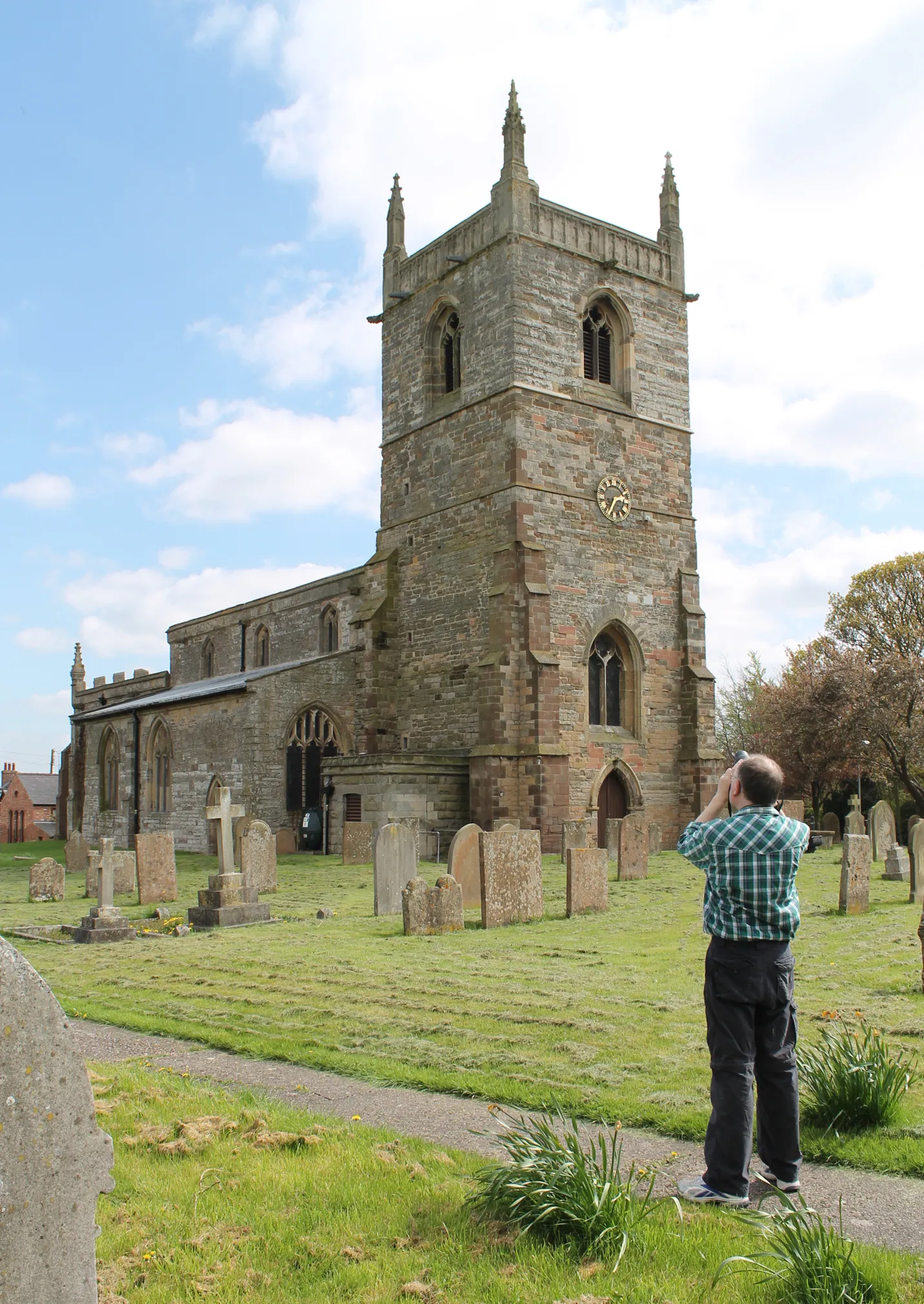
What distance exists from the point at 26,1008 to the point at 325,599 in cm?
3144

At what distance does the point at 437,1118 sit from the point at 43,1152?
296 centimetres

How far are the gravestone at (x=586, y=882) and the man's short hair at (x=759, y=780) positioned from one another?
8728mm

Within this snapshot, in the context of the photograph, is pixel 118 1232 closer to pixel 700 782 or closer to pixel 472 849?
pixel 472 849

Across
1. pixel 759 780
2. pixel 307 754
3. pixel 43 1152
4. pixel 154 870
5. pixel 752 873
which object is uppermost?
pixel 307 754

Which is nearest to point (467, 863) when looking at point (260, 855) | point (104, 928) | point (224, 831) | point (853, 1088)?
point (224, 831)

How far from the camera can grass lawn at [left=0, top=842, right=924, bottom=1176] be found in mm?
5586

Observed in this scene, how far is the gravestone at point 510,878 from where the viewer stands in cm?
1216

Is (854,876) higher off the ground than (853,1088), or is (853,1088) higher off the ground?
(854,876)

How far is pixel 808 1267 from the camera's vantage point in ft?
10.4

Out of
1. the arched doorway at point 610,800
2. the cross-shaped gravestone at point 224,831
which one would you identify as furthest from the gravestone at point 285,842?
the cross-shaped gravestone at point 224,831

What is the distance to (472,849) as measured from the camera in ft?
46.8

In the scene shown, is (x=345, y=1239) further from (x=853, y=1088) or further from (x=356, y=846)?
(x=356, y=846)

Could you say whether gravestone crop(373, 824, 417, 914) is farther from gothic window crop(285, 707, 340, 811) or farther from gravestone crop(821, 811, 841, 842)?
gravestone crop(821, 811, 841, 842)

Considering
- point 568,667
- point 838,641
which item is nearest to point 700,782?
point 568,667
